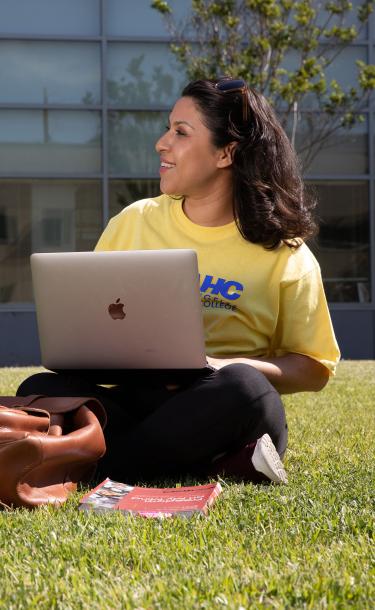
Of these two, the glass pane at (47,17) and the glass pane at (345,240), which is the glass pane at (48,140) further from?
the glass pane at (345,240)

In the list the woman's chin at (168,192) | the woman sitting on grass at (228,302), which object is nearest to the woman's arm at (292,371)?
the woman sitting on grass at (228,302)

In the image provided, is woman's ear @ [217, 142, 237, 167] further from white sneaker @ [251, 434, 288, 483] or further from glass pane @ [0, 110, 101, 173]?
glass pane @ [0, 110, 101, 173]

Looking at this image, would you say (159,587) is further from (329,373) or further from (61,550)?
(329,373)

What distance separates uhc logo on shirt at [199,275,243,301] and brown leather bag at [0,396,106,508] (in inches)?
23.8

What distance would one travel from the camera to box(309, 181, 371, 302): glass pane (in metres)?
12.0

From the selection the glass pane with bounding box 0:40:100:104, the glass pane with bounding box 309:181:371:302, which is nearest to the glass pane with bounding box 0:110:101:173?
the glass pane with bounding box 0:40:100:104

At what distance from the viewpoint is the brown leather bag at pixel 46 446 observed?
2.67m

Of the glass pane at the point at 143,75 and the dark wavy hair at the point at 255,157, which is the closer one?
the dark wavy hair at the point at 255,157

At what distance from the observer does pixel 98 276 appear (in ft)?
9.89

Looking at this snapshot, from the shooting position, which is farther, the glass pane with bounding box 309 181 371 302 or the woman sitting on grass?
the glass pane with bounding box 309 181 371 302

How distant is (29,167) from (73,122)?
71 centimetres

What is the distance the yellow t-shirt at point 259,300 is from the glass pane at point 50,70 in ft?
28.0

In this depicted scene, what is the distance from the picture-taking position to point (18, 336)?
38.5 feet

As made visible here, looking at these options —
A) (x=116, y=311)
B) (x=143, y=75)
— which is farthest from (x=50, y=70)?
(x=116, y=311)
